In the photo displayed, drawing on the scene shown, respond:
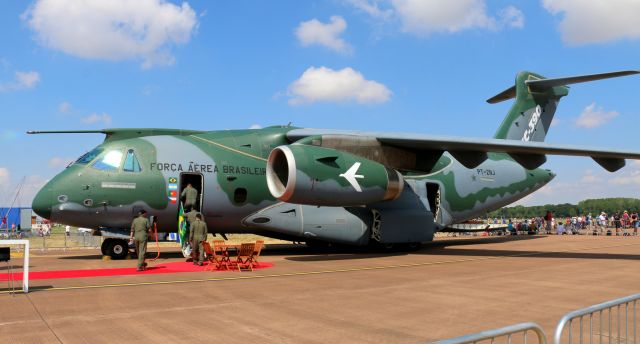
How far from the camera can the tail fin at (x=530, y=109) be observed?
21266mm

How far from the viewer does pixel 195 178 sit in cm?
1474

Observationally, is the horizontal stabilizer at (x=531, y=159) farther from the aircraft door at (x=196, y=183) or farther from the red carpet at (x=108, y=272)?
the aircraft door at (x=196, y=183)

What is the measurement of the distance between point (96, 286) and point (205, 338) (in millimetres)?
4439

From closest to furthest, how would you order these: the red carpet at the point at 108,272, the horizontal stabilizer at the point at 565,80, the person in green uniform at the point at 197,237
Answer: the red carpet at the point at 108,272
the person in green uniform at the point at 197,237
the horizontal stabilizer at the point at 565,80

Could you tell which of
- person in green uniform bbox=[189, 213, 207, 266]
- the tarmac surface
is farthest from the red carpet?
the tarmac surface

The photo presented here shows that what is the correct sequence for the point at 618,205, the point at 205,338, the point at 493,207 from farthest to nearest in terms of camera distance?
the point at 618,205 < the point at 493,207 < the point at 205,338

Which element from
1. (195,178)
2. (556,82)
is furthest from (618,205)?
(195,178)

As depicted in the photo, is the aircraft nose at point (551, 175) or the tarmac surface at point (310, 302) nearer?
the tarmac surface at point (310, 302)

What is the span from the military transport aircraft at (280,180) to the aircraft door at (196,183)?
0.03m

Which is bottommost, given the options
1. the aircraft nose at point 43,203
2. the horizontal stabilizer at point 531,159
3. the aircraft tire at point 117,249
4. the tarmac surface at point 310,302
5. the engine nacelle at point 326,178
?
the tarmac surface at point 310,302

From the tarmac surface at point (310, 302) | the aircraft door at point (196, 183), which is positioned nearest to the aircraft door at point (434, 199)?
the tarmac surface at point (310, 302)

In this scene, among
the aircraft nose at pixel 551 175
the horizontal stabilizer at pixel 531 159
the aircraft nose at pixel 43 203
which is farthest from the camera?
the aircraft nose at pixel 551 175

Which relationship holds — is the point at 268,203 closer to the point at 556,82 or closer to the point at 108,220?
the point at 108,220

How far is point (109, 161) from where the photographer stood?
1380 centimetres
